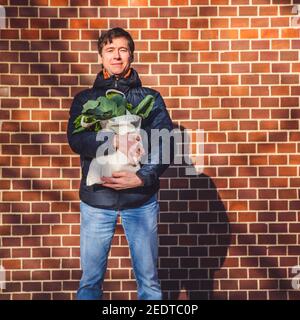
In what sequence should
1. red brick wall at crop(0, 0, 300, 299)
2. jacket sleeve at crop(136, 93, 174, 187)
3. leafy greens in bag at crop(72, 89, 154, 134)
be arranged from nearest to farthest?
leafy greens in bag at crop(72, 89, 154, 134) < jacket sleeve at crop(136, 93, 174, 187) < red brick wall at crop(0, 0, 300, 299)

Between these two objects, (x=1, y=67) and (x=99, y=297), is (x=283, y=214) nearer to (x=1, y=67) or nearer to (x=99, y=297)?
(x=99, y=297)

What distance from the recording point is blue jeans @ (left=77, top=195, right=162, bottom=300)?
12.2 ft

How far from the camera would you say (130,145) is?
3578mm

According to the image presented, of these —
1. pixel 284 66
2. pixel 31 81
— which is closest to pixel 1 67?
pixel 31 81

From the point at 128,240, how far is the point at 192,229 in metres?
0.78

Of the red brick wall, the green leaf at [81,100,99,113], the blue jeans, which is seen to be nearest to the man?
the blue jeans

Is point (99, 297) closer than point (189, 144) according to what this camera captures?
Yes

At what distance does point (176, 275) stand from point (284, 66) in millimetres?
1768

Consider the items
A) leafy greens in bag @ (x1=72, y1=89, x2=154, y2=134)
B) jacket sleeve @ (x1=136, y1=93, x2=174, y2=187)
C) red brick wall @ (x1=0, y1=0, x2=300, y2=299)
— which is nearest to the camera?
leafy greens in bag @ (x1=72, y1=89, x2=154, y2=134)

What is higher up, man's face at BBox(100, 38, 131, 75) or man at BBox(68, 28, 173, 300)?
man's face at BBox(100, 38, 131, 75)

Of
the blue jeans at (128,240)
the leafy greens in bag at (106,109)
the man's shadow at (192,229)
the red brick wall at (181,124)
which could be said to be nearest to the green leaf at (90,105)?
the leafy greens in bag at (106,109)

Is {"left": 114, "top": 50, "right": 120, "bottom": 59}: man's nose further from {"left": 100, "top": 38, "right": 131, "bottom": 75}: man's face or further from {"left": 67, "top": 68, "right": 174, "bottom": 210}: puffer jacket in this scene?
{"left": 67, "top": 68, "right": 174, "bottom": 210}: puffer jacket

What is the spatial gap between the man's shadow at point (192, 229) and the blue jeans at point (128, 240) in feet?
1.89

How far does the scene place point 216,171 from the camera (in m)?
4.37
